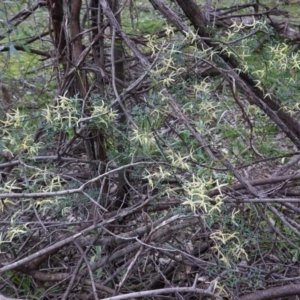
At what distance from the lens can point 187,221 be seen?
1521 mm

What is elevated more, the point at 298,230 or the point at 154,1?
the point at 154,1

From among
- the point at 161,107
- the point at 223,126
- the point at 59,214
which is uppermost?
the point at 161,107

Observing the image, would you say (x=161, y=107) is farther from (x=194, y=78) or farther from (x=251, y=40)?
(x=251, y=40)

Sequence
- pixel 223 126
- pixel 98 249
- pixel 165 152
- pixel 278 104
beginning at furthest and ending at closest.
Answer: pixel 223 126 < pixel 98 249 < pixel 278 104 < pixel 165 152

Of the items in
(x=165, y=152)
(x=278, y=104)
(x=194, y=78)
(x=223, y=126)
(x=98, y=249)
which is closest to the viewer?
(x=165, y=152)

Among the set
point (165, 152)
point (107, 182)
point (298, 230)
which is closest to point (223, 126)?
point (107, 182)

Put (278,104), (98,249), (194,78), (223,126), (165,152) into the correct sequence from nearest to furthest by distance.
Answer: (165,152), (194,78), (278,104), (98,249), (223,126)

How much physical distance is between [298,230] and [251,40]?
563mm

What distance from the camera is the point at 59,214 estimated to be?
1.67 metres

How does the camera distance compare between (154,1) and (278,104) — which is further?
(278,104)

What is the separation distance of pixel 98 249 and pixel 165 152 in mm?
536

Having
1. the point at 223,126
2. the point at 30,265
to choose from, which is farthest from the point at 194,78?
Result: the point at 223,126

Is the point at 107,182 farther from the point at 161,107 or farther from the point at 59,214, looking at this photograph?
the point at 161,107

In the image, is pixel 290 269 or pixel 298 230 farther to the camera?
pixel 290 269
